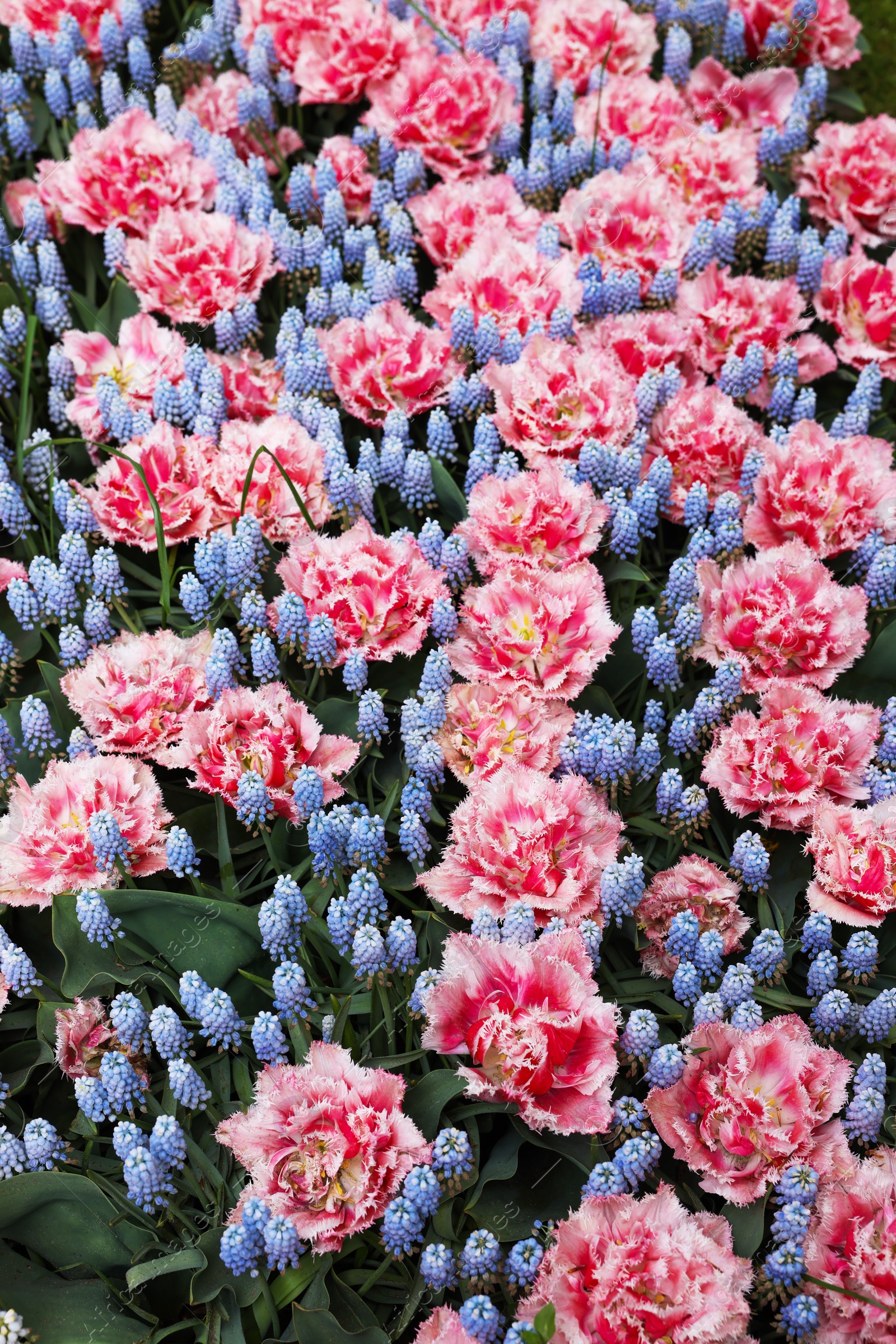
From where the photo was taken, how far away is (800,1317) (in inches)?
61.4

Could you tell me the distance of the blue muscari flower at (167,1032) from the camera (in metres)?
1.70

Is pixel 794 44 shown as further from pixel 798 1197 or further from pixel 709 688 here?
pixel 798 1197

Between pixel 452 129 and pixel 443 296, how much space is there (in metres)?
0.75

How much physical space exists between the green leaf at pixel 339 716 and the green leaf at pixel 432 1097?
0.69 metres

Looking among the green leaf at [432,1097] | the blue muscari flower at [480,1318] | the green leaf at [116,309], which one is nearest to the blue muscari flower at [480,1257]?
the blue muscari flower at [480,1318]

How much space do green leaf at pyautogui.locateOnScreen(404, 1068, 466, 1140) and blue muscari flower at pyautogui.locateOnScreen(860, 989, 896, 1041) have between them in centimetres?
67

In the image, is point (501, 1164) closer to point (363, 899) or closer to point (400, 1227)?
point (400, 1227)

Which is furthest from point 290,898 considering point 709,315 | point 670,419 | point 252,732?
point 709,315

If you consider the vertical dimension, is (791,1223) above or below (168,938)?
below

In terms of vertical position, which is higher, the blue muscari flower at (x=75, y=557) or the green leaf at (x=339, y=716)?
the blue muscari flower at (x=75, y=557)

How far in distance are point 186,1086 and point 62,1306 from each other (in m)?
0.36

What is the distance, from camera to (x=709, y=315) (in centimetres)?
292

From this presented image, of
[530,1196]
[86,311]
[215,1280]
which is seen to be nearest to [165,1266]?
[215,1280]

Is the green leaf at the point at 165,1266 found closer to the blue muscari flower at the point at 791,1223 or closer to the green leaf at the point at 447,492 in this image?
the blue muscari flower at the point at 791,1223
